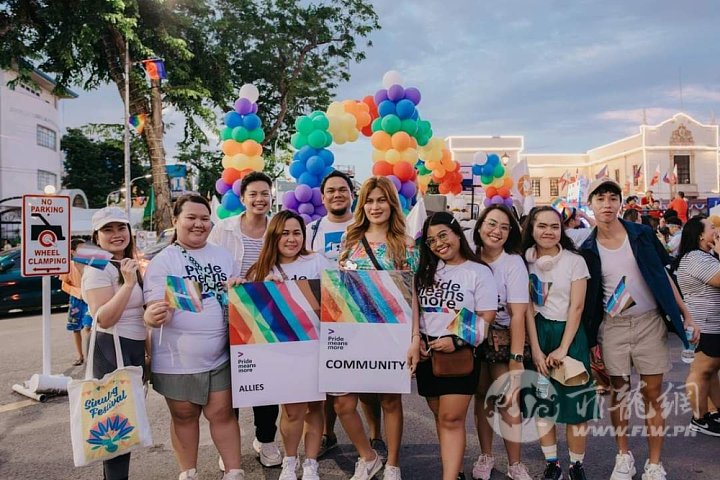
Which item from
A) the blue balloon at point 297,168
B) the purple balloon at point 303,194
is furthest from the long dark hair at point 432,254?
the blue balloon at point 297,168

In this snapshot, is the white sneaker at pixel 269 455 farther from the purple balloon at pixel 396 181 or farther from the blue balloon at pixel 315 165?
the purple balloon at pixel 396 181

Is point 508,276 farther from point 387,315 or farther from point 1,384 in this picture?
point 1,384

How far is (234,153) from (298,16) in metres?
12.5

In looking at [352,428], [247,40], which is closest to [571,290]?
[352,428]

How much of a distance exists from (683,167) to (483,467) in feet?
167

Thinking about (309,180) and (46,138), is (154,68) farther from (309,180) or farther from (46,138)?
(46,138)

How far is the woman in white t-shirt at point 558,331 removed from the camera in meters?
3.38

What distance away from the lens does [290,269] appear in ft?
11.3

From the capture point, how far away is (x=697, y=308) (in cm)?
438

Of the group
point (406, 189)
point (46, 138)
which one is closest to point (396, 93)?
point (406, 189)

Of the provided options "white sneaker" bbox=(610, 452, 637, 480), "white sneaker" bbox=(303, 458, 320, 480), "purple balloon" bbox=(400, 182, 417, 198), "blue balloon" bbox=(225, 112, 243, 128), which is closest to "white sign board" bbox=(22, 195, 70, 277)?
"blue balloon" bbox=(225, 112, 243, 128)

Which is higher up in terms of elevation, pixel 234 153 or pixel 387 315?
pixel 234 153

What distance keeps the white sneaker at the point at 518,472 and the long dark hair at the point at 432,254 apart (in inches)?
53.2

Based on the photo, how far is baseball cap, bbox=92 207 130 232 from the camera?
Answer: 3.23 m
